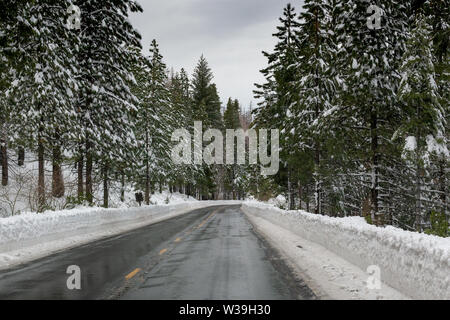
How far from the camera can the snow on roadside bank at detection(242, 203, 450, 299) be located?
563 centimetres

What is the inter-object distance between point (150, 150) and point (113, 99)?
1920cm

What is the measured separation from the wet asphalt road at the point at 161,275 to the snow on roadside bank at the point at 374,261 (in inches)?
28.5

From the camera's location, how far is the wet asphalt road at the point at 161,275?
648cm

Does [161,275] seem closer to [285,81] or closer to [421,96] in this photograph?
[421,96]

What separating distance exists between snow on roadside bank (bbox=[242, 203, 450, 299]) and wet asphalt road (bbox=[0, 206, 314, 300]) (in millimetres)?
723

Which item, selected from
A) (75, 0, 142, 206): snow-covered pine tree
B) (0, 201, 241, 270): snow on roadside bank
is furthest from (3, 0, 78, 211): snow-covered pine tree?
(0, 201, 241, 270): snow on roadside bank

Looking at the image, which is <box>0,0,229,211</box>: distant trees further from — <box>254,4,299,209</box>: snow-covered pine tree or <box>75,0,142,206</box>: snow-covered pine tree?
<box>254,4,299,209</box>: snow-covered pine tree

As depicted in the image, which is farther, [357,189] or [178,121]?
[178,121]

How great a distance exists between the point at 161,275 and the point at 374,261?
430 cm

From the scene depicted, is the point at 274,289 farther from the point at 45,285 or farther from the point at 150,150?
the point at 150,150

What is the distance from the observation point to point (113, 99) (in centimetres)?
2381

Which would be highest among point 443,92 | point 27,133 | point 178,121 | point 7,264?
point 178,121

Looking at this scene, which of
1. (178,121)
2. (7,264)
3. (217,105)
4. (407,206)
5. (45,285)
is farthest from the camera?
(217,105)
